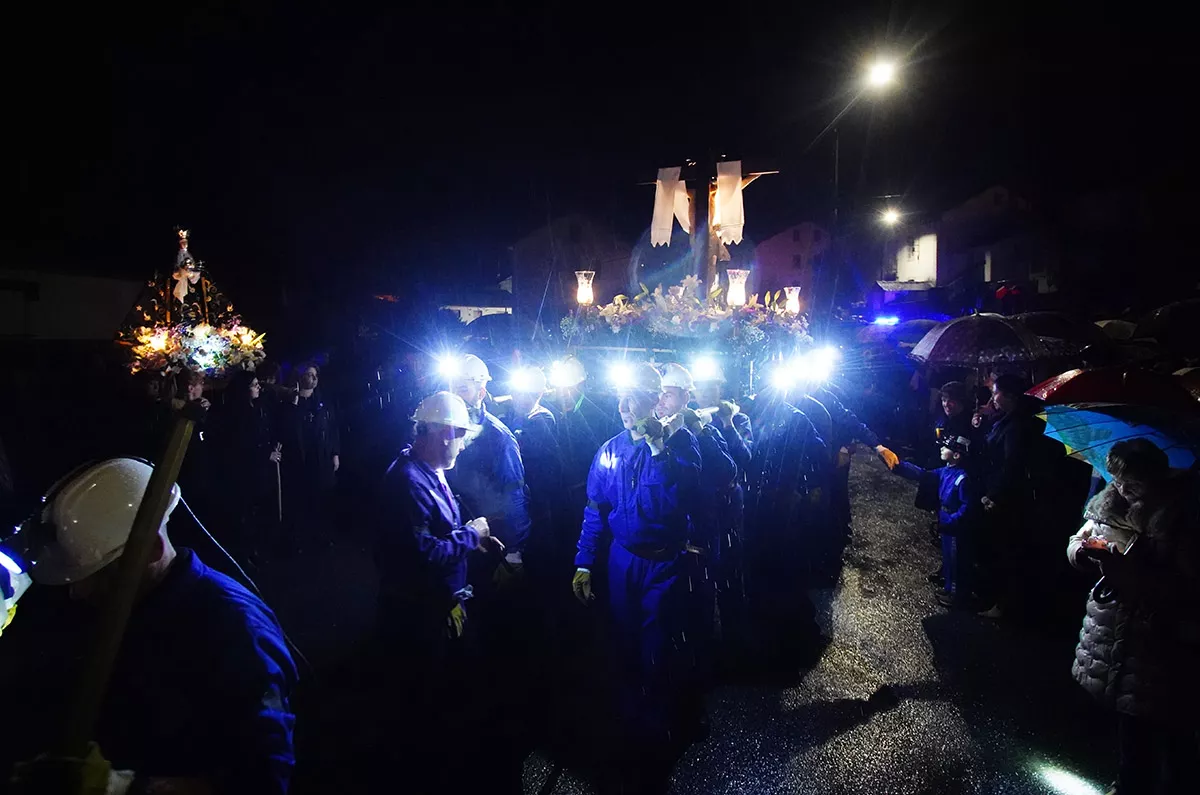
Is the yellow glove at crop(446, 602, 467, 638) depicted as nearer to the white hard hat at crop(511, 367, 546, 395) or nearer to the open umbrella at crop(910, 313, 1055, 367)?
the white hard hat at crop(511, 367, 546, 395)

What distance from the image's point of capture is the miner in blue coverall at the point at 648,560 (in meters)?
3.97

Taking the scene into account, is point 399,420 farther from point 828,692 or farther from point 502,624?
point 828,692

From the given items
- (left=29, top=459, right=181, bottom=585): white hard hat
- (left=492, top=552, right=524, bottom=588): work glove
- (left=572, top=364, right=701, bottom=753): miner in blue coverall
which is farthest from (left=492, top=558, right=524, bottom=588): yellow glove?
(left=29, top=459, right=181, bottom=585): white hard hat

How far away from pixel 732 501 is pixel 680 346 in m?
3.50

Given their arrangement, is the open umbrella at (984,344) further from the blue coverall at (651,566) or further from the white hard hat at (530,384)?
the white hard hat at (530,384)

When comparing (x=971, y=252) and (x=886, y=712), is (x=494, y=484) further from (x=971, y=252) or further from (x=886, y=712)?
(x=971, y=252)

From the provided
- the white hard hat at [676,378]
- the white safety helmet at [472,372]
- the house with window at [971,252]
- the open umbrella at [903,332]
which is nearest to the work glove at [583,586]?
the white hard hat at [676,378]

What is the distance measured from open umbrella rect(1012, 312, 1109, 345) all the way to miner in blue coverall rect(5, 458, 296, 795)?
876cm

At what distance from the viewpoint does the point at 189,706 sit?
182cm

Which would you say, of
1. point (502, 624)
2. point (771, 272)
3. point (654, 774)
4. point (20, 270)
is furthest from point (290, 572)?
point (771, 272)

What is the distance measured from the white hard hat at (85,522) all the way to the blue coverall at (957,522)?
6280 millimetres

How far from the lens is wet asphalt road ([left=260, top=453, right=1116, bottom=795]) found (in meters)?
3.47

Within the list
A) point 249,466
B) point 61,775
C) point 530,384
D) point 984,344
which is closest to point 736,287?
point 984,344

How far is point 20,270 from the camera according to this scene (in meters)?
13.0
